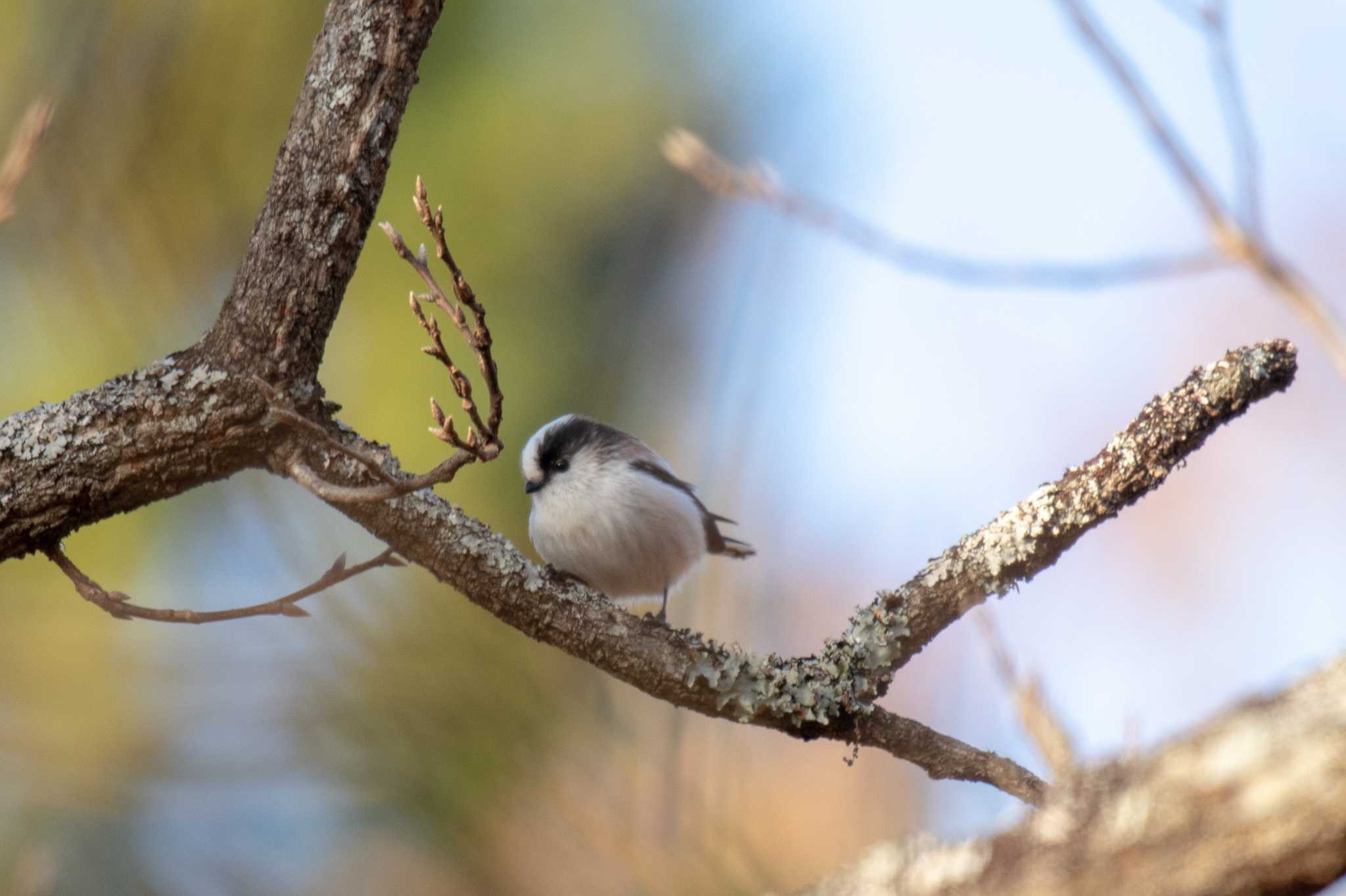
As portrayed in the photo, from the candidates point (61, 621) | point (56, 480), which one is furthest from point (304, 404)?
point (61, 621)

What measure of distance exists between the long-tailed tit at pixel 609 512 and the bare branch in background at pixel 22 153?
173 cm

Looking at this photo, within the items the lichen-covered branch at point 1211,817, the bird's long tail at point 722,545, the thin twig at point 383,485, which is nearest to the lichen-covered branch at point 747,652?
the thin twig at point 383,485

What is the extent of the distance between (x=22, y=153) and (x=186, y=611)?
2.55 feet

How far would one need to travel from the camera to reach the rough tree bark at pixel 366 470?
1663 mm

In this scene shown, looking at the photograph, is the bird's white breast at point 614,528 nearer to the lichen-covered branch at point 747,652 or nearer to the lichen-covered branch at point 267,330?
the lichen-covered branch at point 747,652

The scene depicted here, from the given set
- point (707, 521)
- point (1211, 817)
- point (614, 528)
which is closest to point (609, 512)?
point (614, 528)

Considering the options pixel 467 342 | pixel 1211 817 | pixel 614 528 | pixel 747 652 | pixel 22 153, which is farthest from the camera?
pixel 614 528

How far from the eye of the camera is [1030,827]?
0.92 metres

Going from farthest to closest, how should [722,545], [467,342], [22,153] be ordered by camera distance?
[722,545], [22,153], [467,342]

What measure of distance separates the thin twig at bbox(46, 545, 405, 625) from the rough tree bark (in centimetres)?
3

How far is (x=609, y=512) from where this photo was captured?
125 inches

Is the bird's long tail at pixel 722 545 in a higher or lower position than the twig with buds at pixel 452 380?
higher

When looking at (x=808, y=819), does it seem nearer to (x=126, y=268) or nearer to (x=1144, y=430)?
(x=1144, y=430)

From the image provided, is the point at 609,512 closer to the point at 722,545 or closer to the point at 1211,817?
the point at 722,545
